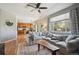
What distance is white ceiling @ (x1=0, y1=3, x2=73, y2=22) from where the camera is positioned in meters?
2.24

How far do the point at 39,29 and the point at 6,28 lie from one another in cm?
76

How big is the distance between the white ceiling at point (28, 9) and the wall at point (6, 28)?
0.37 feet

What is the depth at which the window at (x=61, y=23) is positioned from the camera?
223 cm

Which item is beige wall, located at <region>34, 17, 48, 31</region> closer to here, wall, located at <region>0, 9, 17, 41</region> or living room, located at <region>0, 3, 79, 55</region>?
living room, located at <region>0, 3, 79, 55</region>

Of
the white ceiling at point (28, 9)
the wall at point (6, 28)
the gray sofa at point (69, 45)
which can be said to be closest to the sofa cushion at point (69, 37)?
the gray sofa at point (69, 45)

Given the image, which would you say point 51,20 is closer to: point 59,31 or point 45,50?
point 59,31

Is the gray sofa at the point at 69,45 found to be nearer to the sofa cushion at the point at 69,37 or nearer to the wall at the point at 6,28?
the sofa cushion at the point at 69,37

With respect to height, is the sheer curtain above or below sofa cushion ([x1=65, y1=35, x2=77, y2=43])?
above

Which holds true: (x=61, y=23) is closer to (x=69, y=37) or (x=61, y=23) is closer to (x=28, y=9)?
(x=69, y=37)

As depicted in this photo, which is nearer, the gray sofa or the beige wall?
the gray sofa

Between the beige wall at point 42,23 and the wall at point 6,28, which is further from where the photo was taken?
the beige wall at point 42,23

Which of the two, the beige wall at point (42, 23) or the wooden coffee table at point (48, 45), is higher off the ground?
the beige wall at point (42, 23)

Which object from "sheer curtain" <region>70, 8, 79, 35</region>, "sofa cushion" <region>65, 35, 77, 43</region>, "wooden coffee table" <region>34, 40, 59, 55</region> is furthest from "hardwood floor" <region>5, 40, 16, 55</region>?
"sheer curtain" <region>70, 8, 79, 35</region>

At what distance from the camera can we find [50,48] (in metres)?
2.28
